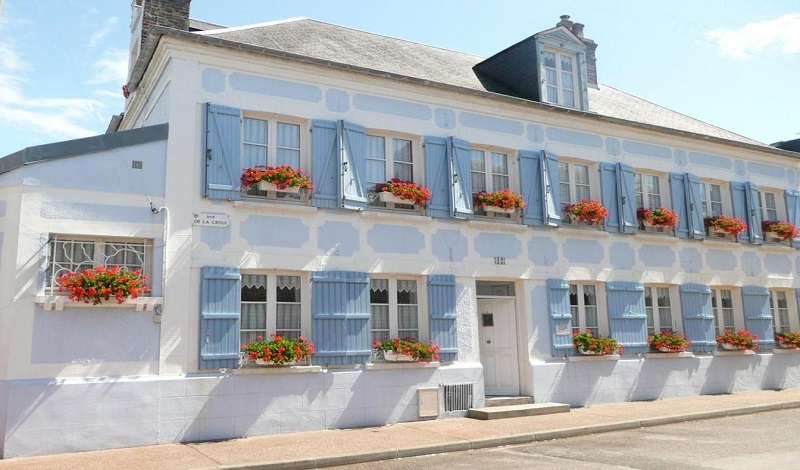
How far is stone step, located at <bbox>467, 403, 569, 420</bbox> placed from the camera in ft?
40.5

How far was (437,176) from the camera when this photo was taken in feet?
43.8

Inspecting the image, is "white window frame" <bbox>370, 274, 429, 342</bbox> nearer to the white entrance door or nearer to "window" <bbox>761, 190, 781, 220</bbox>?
the white entrance door

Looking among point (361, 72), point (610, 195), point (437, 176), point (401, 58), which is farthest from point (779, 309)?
point (361, 72)

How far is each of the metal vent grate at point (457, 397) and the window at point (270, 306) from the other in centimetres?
306

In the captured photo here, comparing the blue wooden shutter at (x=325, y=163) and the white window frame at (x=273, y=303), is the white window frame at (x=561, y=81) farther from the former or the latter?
the white window frame at (x=273, y=303)

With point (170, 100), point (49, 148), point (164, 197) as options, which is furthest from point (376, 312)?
point (49, 148)

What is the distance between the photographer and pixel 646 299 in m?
15.8

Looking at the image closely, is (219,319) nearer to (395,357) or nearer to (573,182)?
(395,357)

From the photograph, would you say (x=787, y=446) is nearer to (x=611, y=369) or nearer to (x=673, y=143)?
(x=611, y=369)

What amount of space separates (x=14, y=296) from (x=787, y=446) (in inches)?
422

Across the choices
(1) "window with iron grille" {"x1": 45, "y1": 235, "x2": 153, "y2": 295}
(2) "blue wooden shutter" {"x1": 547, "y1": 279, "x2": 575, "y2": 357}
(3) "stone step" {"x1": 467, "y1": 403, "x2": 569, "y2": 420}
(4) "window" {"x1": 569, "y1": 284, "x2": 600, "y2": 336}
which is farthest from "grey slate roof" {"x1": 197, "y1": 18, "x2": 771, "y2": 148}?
(3) "stone step" {"x1": 467, "y1": 403, "x2": 569, "y2": 420}

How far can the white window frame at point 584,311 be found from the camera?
1471 centimetres

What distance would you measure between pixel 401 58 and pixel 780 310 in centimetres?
1205

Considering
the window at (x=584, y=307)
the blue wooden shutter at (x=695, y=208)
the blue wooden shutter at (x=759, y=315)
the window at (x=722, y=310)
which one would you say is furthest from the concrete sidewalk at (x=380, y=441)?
the blue wooden shutter at (x=695, y=208)
